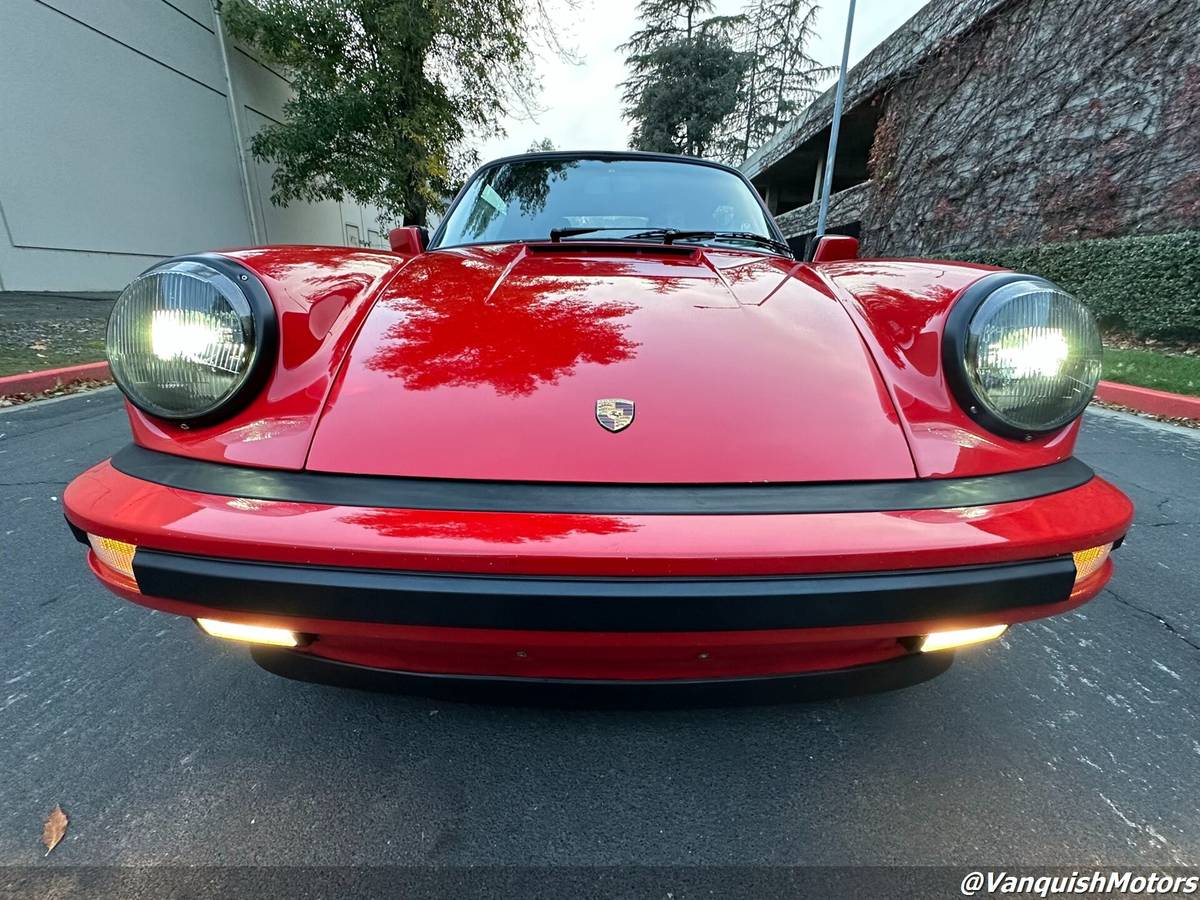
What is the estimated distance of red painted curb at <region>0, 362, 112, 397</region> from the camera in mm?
3990

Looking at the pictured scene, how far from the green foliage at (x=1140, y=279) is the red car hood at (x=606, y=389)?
7.13m

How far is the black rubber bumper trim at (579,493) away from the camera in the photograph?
0.85m

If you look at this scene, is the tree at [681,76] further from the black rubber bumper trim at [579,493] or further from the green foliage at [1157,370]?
the black rubber bumper trim at [579,493]

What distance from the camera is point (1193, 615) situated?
1680 mm

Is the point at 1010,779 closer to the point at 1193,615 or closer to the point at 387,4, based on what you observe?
the point at 1193,615

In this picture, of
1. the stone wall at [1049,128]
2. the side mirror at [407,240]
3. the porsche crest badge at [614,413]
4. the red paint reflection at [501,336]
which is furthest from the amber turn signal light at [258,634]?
the stone wall at [1049,128]

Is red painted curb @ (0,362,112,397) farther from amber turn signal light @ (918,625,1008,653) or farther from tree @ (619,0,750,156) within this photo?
tree @ (619,0,750,156)

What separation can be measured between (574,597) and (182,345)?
85 cm

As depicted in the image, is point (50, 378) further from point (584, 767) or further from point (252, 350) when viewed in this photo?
point (584, 767)

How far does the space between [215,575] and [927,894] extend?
1.31 metres

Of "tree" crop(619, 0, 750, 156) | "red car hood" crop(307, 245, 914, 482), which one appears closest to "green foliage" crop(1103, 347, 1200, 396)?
"red car hood" crop(307, 245, 914, 482)

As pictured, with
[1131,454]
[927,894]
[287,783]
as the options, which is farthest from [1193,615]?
[287,783]

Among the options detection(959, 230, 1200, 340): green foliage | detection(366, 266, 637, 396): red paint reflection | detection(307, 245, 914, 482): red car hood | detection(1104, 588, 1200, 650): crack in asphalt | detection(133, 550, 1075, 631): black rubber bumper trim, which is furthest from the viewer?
detection(959, 230, 1200, 340): green foliage

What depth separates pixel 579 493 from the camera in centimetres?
87
